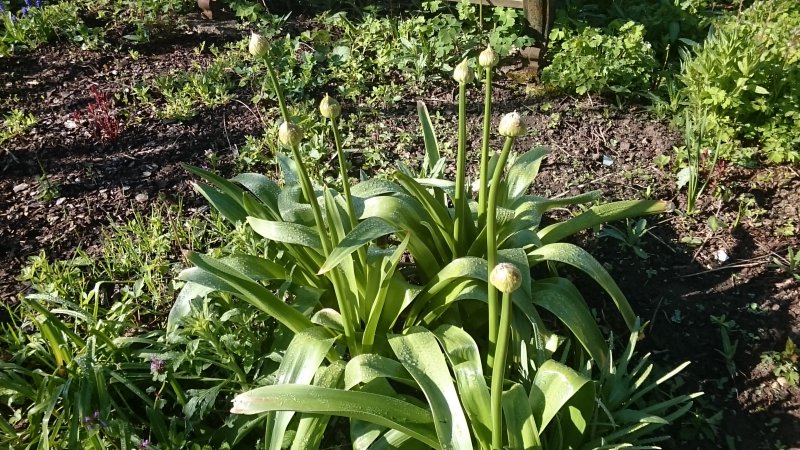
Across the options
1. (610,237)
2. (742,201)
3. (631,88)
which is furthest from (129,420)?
(631,88)

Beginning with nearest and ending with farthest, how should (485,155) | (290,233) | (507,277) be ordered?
(507,277) → (485,155) → (290,233)

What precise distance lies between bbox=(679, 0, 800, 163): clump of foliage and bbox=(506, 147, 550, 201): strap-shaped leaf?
3.47 ft

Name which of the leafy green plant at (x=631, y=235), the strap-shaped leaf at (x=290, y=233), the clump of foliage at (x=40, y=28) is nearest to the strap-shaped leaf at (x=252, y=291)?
the strap-shaped leaf at (x=290, y=233)

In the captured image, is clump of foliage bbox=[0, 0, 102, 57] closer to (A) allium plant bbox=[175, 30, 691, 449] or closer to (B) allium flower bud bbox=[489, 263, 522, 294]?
(A) allium plant bbox=[175, 30, 691, 449]

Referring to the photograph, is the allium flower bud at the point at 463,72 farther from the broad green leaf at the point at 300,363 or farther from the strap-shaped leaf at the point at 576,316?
the broad green leaf at the point at 300,363

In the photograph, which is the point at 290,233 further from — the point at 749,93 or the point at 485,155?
the point at 749,93

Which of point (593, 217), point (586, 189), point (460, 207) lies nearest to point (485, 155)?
point (460, 207)

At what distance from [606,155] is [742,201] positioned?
65 cm

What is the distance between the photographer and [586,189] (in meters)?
3.11

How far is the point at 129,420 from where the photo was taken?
220cm

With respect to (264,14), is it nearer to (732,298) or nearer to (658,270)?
(658,270)

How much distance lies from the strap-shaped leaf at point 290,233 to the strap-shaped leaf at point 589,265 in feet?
2.42

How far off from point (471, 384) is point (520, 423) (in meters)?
0.16

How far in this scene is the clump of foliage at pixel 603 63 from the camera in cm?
342
